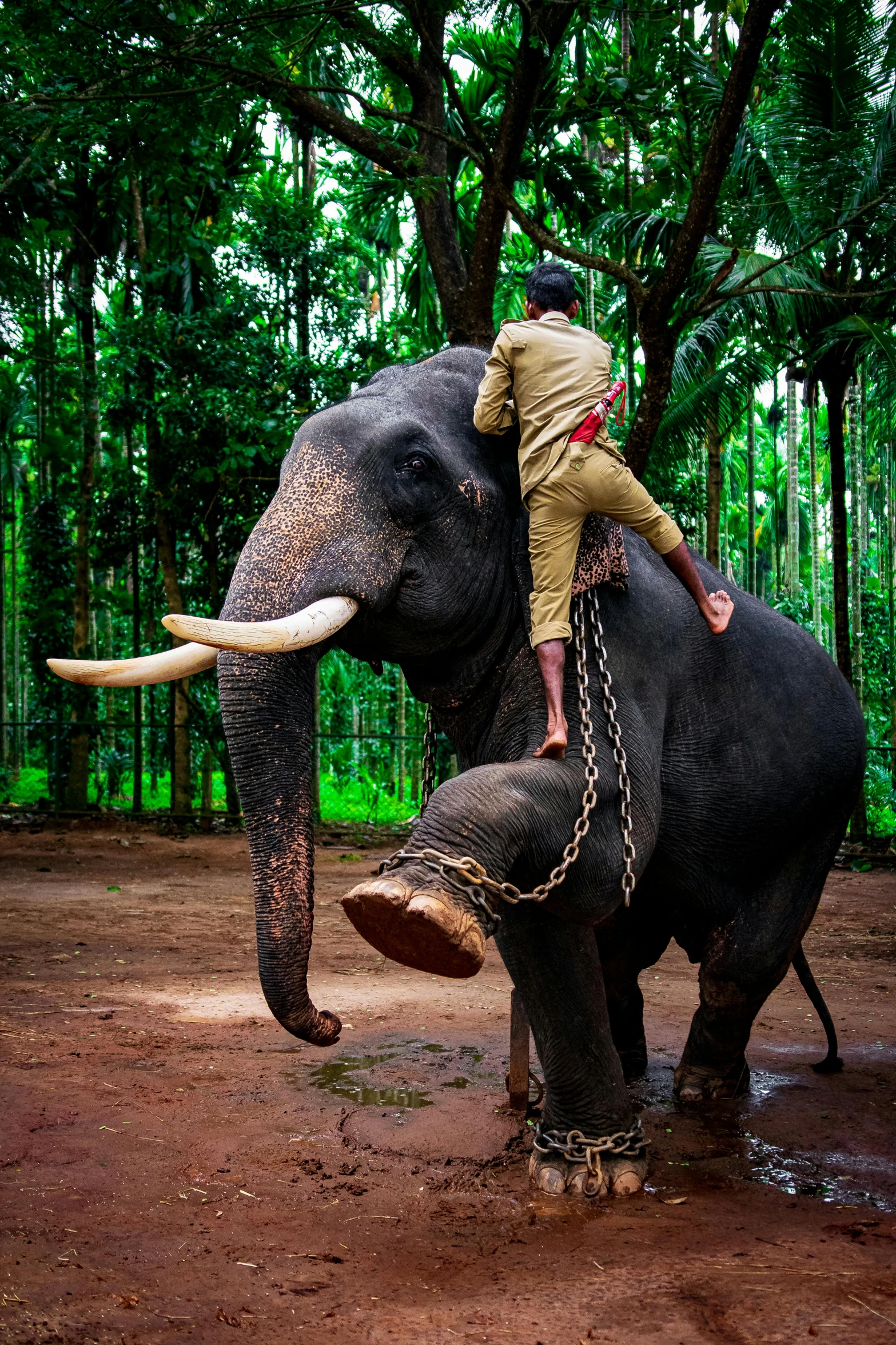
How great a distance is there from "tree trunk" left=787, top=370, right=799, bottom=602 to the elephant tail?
16238mm

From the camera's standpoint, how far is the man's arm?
363 cm

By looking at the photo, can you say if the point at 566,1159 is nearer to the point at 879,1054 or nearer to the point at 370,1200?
the point at 370,1200

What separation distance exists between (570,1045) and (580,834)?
869mm

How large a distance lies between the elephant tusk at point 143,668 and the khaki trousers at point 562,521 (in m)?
0.90

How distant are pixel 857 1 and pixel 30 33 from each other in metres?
6.23

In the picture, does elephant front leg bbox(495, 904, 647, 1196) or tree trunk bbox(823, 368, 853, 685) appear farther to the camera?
tree trunk bbox(823, 368, 853, 685)

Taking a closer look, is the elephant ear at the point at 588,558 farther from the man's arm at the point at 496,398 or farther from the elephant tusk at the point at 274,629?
the elephant tusk at the point at 274,629

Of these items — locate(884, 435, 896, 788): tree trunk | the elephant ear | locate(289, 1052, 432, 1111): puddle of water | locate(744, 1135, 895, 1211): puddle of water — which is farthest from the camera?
locate(884, 435, 896, 788): tree trunk

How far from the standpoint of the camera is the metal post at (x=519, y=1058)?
14.1 ft

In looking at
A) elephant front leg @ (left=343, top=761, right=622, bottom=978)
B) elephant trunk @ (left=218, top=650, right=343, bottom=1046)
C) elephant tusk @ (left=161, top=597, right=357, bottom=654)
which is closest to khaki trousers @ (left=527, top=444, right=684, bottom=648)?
elephant front leg @ (left=343, top=761, right=622, bottom=978)

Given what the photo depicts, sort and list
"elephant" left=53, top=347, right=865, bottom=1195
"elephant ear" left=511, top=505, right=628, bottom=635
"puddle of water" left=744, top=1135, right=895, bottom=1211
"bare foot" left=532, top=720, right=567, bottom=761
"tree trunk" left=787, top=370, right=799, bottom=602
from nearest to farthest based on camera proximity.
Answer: "elephant" left=53, top=347, right=865, bottom=1195 < "bare foot" left=532, top=720, right=567, bottom=761 < "elephant ear" left=511, top=505, right=628, bottom=635 < "puddle of water" left=744, top=1135, right=895, bottom=1211 < "tree trunk" left=787, top=370, right=799, bottom=602

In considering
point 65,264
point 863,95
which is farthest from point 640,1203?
point 65,264

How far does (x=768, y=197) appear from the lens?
1155 cm

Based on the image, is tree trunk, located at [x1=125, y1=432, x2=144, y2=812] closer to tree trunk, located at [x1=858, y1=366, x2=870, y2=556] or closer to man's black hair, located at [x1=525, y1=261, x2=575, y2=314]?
tree trunk, located at [x1=858, y1=366, x2=870, y2=556]
